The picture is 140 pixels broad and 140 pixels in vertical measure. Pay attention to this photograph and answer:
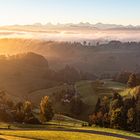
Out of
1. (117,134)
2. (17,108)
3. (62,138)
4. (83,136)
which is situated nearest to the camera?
(62,138)

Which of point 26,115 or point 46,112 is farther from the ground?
point 46,112

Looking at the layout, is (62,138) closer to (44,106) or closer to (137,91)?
(44,106)

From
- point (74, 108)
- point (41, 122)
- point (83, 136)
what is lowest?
point (74, 108)

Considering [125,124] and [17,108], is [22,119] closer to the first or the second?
[17,108]

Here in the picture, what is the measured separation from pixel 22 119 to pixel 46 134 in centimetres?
4519

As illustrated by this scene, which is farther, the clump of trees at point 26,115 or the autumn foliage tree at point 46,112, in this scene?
the autumn foliage tree at point 46,112

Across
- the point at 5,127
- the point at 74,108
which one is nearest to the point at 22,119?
the point at 5,127

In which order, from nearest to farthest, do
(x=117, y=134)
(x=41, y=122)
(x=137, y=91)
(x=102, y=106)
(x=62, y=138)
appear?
(x=62, y=138)
(x=117, y=134)
(x=41, y=122)
(x=102, y=106)
(x=137, y=91)

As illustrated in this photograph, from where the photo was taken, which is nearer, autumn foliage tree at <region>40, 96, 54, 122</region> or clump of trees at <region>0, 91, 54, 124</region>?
clump of trees at <region>0, 91, 54, 124</region>

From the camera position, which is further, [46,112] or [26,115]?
[46,112]

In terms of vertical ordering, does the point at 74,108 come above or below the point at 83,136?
below

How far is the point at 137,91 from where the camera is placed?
189750mm

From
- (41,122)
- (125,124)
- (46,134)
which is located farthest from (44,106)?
(46,134)

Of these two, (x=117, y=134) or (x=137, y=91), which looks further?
(x=137, y=91)
